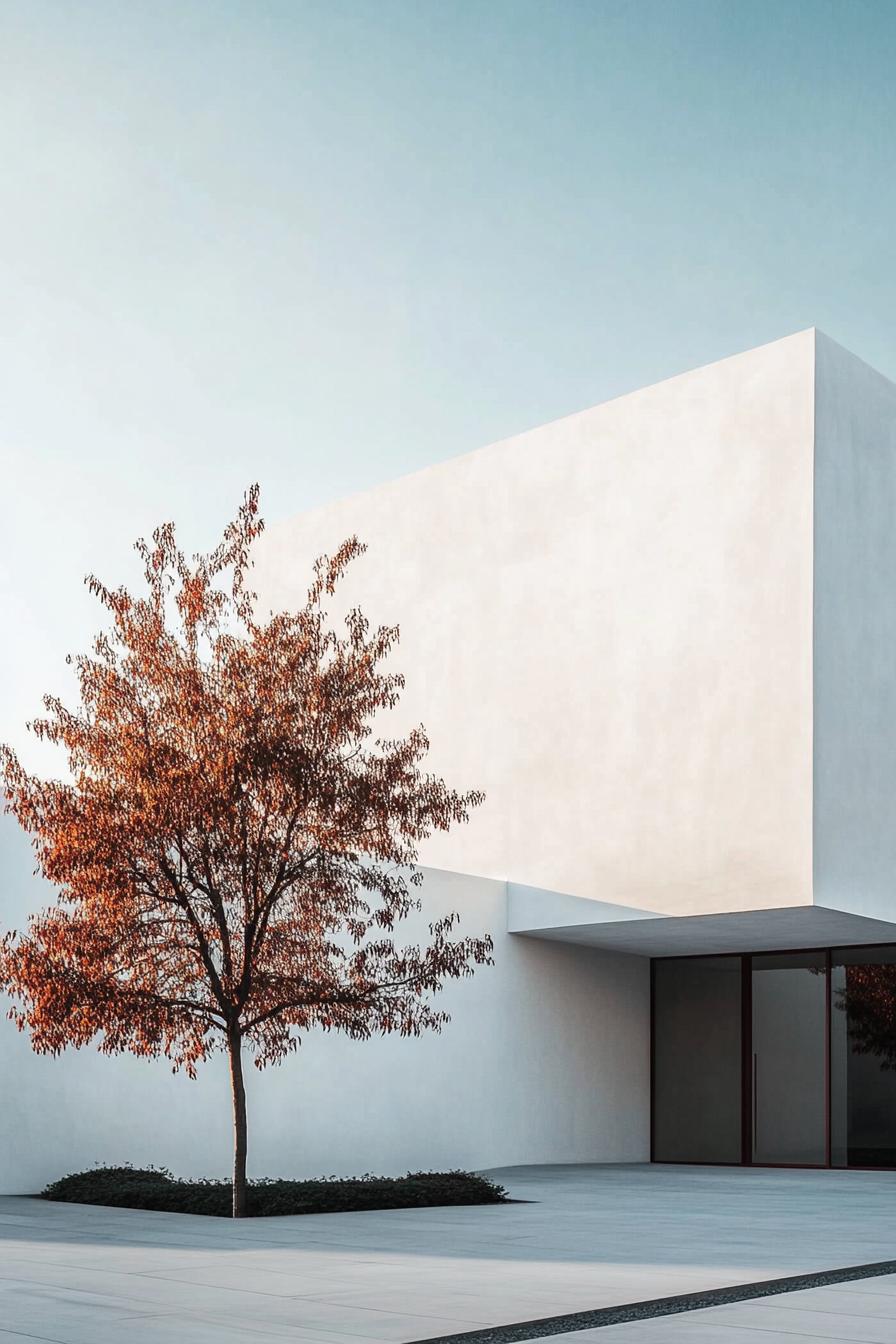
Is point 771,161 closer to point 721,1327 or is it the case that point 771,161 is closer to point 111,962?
point 111,962

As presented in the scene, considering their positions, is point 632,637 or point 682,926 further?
point 632,637

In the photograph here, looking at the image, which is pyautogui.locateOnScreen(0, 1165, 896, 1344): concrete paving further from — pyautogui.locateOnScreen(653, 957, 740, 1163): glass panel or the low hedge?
pyautogui.locateOnScreen(653, 957, 740, 1163): glass panel

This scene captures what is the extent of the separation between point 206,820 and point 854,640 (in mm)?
9045

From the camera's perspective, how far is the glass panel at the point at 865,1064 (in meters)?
19.0

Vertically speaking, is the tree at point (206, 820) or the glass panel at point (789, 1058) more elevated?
the tree at point (206, 820)

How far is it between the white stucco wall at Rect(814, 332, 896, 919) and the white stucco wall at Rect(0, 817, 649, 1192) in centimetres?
494

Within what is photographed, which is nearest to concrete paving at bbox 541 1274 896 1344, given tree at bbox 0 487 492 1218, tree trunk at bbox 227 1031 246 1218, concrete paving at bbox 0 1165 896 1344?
concrete paving at bbox 0 1165 896 1344

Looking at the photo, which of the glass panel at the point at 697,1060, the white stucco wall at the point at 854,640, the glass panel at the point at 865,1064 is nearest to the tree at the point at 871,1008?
the glass panel at the point at 865,1064

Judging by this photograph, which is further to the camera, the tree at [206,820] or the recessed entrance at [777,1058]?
the recessed entrance at [777,1058]

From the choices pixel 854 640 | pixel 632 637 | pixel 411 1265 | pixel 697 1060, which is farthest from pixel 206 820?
pixel 697 1060

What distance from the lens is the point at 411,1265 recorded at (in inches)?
328

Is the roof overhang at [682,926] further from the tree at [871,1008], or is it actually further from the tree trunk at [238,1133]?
the tree trunk at [238,1133]

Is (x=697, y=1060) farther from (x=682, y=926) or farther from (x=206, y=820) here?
(x=206, y=820)

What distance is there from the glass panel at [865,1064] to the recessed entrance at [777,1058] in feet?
0.04
